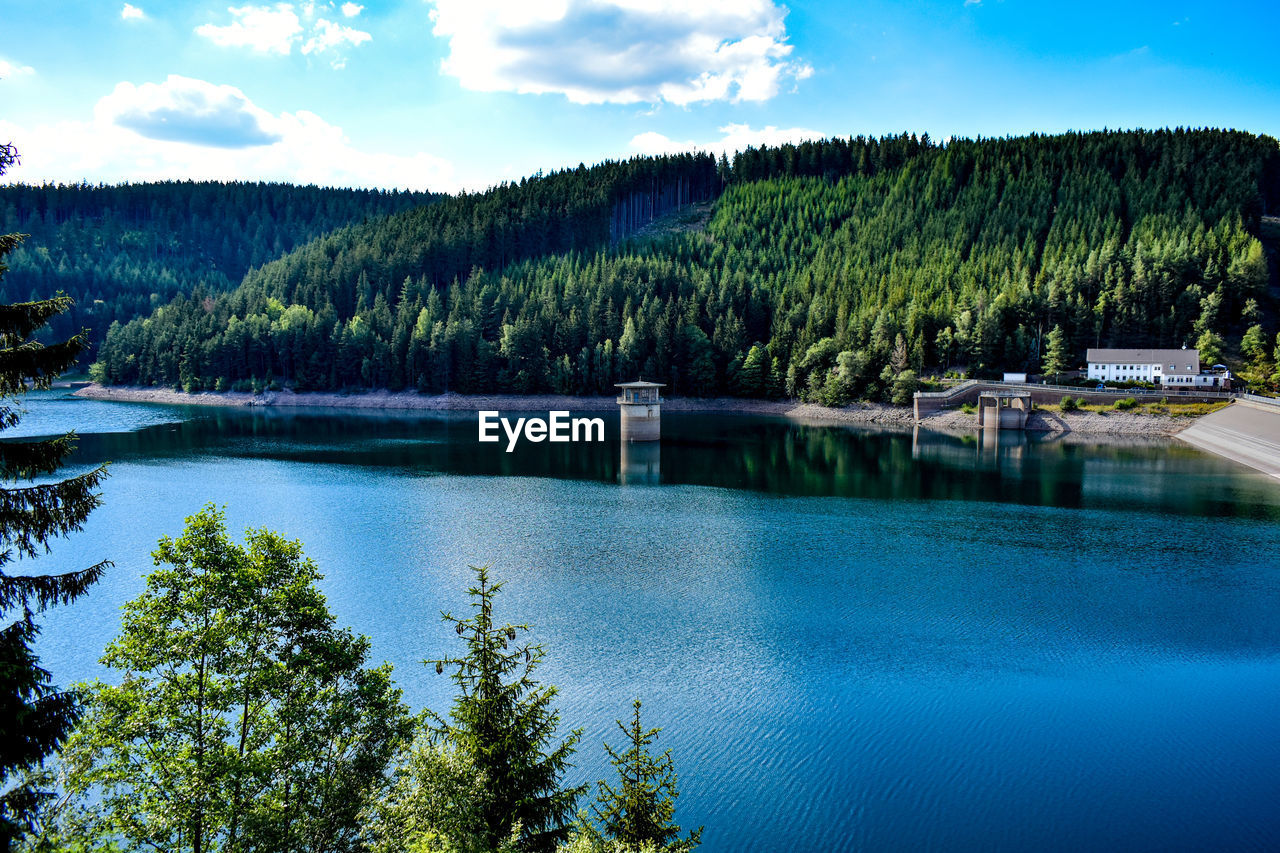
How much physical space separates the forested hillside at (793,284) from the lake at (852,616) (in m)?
46.9

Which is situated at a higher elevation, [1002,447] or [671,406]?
[671,406]

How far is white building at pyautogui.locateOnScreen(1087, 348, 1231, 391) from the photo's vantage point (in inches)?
3819

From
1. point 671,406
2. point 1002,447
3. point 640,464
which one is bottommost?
point 640,464

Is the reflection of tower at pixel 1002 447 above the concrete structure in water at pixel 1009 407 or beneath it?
beneath

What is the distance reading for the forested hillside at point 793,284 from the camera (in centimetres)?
11231

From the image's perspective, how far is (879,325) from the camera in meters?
111

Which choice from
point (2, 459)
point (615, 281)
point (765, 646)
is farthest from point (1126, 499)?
point (615, 281)

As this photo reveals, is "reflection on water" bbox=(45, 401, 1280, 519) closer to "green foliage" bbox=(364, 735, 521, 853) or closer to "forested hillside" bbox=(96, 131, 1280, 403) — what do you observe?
"forested hillside" bbox=(96, 131, 1280, 403)

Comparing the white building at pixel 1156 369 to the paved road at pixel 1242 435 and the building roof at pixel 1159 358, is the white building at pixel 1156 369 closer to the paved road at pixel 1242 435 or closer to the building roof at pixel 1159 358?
the building roof at pixel 1159 358

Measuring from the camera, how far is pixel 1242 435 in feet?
252

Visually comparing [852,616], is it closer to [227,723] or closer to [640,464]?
[227,723]

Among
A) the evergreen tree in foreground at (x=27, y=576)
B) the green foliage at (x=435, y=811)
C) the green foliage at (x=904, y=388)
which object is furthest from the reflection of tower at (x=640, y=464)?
the evergreen tree in foreground at (x=27, y=576)

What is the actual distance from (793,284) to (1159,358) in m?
54.3

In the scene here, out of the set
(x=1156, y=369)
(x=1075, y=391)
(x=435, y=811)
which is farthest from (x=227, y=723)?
(x=1156, y=369)
